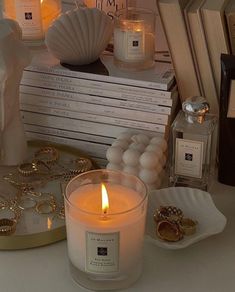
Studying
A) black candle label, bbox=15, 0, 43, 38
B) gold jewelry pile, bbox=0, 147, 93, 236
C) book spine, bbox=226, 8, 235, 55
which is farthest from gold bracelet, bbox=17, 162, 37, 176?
book spine, bbox=226, 8, 235, 55

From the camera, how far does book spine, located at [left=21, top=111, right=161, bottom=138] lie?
0.90 meters

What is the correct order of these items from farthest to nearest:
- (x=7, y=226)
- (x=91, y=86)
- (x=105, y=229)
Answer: (x=91, y=86) < (x=7, y=226) < (x=105, y=229)

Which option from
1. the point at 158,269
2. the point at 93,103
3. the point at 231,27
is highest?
the point at 231,27

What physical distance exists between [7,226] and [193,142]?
10.4 inches

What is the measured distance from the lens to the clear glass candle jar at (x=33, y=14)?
0.96 meters

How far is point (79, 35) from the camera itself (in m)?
0.87

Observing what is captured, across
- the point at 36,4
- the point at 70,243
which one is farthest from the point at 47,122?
the point at 70,243

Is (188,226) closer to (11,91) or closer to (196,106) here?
(196,106)

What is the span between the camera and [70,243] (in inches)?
27.6

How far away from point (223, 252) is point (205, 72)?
26 centimetres

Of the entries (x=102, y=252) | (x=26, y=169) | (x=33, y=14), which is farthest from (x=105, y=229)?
(x=33, y=14)

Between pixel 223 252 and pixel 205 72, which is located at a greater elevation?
pixel 205 72

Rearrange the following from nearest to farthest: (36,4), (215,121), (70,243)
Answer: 1. (70,243)
2. (215,121)
3. (36,4)

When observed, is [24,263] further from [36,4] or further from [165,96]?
[36,4]
